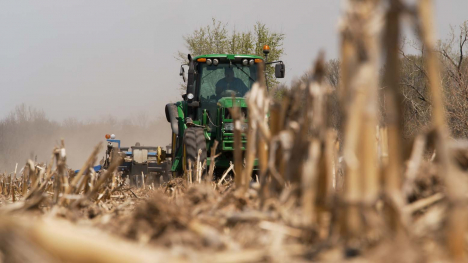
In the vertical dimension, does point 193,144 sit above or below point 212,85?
below

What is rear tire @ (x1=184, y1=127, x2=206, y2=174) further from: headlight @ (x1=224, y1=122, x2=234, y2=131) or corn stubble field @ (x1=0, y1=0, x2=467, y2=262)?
corn stubble field @ (x1=0, y1=0, x2=467, y2=262)

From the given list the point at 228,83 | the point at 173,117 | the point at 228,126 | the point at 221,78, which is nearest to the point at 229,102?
the point at 228,126

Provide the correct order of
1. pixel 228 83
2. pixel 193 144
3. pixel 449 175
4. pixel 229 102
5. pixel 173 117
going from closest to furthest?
1. pixel 449 175
2. pixel 193 144
3. pixel 229 102
4. pixel 228 83
5. pixel 173 117

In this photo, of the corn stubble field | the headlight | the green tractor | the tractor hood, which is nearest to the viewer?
the corn stubble field

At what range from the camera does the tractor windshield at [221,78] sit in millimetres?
10797

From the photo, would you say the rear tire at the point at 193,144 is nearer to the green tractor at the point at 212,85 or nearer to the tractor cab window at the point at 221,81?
the green tractor at the point at 212,85

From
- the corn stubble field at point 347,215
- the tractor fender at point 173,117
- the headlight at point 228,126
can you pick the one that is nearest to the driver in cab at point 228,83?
the headlight at point 228,126

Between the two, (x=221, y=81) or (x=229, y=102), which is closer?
(x=229, y=102)

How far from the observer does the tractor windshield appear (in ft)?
35.4

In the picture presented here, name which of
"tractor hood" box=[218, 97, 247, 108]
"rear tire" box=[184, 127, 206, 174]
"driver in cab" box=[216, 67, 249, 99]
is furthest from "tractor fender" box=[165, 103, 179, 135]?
"rear tire" box=[184, 127, 206, 174]

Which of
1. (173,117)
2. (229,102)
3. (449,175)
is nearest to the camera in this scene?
(449,175)

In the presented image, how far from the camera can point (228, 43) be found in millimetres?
31312

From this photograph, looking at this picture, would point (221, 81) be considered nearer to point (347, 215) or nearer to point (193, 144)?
point (193, 144)

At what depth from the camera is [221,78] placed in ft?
35.7
